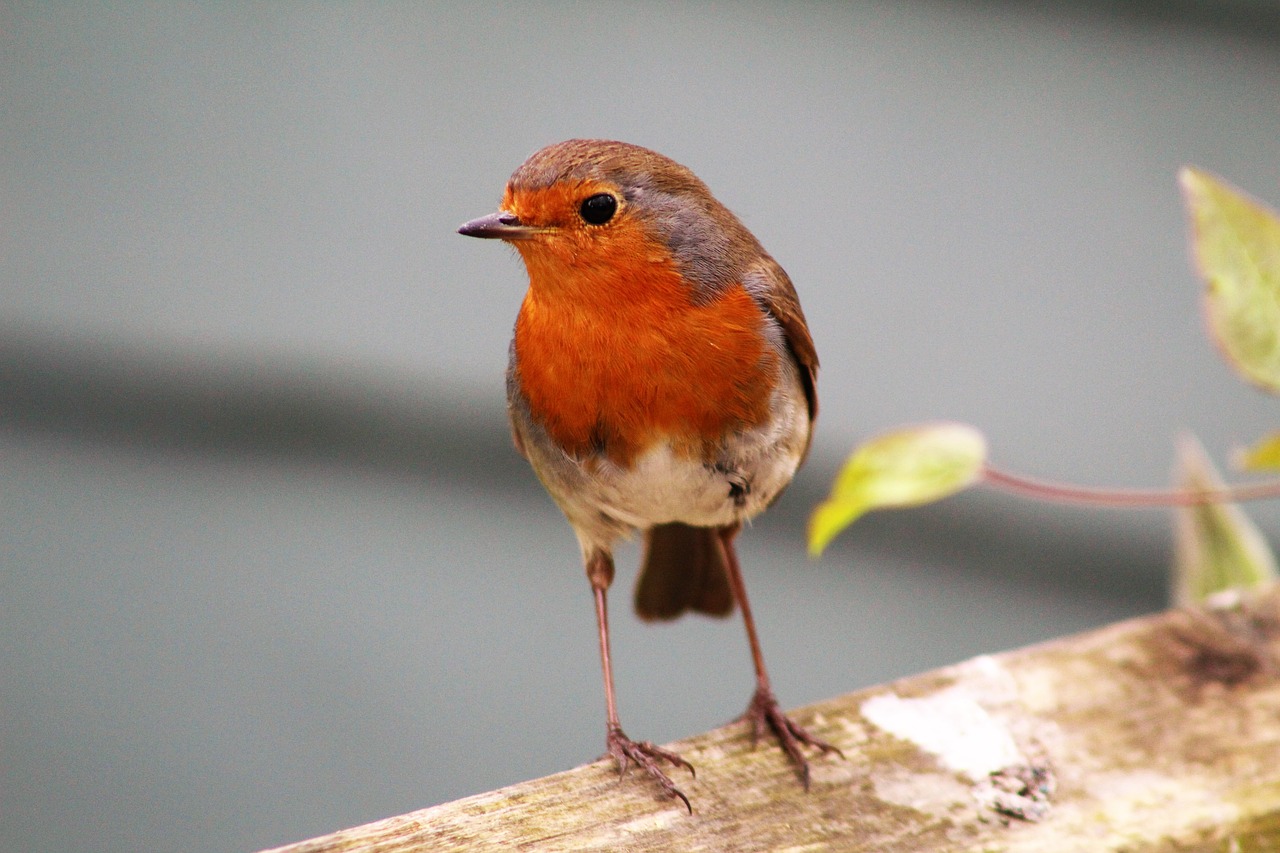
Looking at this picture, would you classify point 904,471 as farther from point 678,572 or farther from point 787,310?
point 678,572

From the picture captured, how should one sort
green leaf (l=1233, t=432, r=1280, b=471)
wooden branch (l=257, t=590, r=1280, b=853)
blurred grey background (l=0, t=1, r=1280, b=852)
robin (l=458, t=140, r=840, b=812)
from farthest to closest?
blurred grey background (l=0, t=1, r=1280, b=852) → green leaf (l=1233, t=432, r=1280, b=471) → robin (l=458, t=140, r=840, b=812) → wooden branch (l=257, t=590, r=1280, b=853)

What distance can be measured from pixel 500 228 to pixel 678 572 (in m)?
1.03

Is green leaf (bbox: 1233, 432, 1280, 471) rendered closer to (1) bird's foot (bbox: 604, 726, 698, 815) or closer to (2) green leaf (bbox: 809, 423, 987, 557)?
(2) green leaf (bbox: 809, 423, 987, 557)

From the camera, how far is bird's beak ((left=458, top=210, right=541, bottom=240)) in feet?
5.87

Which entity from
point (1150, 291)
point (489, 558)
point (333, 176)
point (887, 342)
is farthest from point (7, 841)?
point (1150, 291)

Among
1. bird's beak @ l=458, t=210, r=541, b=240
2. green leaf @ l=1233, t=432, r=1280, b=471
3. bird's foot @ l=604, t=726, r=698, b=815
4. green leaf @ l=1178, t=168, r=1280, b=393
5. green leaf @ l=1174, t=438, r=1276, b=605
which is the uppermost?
bird's beak @ l=458, t=210, r=541, b=240

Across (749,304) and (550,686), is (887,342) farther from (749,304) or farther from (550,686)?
(749,304)

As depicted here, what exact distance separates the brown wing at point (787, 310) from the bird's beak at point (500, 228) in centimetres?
40

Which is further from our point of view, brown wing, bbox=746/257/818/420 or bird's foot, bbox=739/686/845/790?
brown wing, bbox=746/257/818/420

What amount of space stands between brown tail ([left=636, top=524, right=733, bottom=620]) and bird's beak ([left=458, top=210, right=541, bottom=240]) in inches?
36.1

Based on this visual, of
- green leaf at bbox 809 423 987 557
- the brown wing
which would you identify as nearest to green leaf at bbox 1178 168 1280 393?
green leaf at bbox 809 423 987 557

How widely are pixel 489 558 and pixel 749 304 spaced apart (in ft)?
6.67

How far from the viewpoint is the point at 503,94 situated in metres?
3.65

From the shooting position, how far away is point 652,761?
1689 mm
